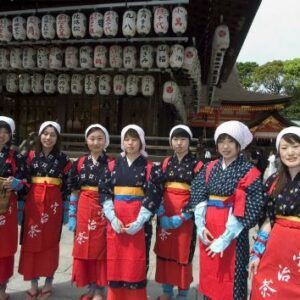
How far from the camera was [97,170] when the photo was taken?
3863 mm

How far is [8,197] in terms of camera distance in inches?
143

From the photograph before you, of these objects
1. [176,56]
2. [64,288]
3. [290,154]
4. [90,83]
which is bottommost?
[64,288]

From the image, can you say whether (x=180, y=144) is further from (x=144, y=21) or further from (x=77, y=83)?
(x=77, y=83)

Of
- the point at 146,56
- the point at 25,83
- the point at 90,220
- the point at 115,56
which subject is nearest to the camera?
the point at 90,220

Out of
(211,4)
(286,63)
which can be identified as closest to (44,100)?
(211,4)

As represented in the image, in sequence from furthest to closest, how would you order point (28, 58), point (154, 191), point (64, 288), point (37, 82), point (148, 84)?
1. point (37, 82)
2. point (28, 58)
3. point (148, 84)
4. point (64, 288)
5. point (154, 191)

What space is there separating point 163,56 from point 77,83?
2618 millimetres

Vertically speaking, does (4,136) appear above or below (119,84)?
below

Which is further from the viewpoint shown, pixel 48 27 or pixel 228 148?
pixel 48 27

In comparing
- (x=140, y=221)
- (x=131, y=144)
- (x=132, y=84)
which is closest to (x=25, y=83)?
(x=132, y=84)

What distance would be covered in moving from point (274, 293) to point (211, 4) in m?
8.29

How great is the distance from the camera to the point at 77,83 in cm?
1038

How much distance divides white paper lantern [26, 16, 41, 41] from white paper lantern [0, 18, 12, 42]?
0.62 m

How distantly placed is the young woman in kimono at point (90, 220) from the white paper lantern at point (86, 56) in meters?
6.42
